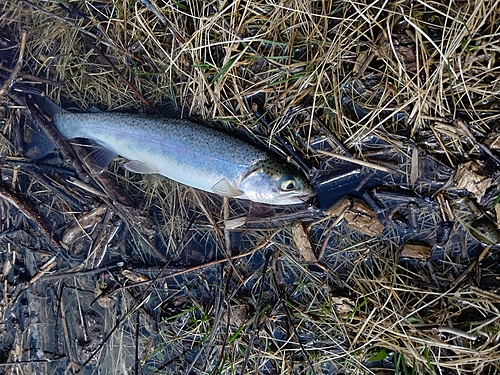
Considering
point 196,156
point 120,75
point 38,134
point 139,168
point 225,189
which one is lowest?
point 225,189

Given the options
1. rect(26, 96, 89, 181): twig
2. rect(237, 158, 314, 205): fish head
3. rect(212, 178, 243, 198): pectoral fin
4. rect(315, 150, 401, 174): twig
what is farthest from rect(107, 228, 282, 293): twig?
rect(26, 96, 89, 181): twig

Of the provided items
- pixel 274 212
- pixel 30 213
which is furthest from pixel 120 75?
pixel 274 212

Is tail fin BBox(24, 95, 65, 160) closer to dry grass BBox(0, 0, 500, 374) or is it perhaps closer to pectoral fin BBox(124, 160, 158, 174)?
dry grass BBox(0, 0, 500, 374)

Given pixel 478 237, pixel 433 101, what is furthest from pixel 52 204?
pixel 478 237

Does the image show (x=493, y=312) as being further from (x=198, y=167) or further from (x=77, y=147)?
(x=77, y=147)

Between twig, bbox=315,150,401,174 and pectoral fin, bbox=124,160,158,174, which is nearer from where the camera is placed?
twig, bbox=315,150,401,174

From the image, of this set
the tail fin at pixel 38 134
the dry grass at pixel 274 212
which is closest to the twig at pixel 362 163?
the dry grass at pixel 274 212

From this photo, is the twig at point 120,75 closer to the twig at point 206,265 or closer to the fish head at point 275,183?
the fish head at point 275,183

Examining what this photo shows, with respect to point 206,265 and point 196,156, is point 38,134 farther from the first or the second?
point 206,265
